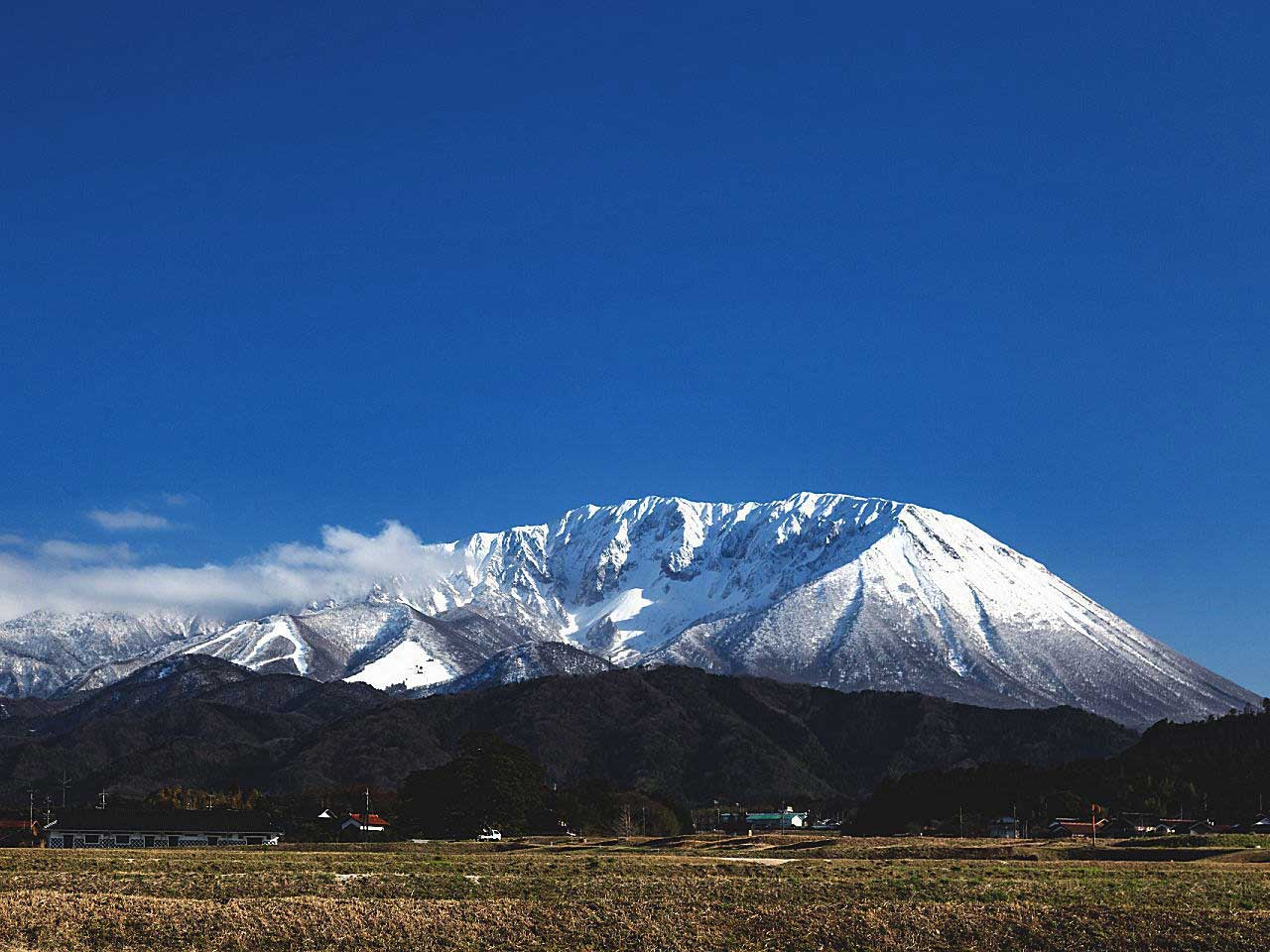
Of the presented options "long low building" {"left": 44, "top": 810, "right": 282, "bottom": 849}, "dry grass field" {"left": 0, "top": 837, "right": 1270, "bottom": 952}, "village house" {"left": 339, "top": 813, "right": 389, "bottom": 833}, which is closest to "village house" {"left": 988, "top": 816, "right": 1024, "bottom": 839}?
"village house" {"left": 339, "top": 813, "right": 389, "bottom": 833}

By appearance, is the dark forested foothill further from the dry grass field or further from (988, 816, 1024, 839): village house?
the dry grass field

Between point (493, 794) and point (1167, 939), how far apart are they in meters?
94.4

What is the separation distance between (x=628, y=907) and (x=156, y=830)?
98.6m

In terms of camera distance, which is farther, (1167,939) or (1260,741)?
(1260,741)

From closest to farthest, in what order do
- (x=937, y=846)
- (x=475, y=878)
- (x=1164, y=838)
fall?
(x=475, y=878), (x=937, y=846), (x=1164, y=838)

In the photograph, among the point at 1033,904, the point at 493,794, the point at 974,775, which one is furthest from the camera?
the point at 974,775

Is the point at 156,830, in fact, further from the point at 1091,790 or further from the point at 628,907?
the point at 628,907

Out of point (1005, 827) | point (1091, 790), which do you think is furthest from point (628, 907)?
point (1091, 790)

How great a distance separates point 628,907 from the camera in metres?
40.5

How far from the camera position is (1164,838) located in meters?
95.2

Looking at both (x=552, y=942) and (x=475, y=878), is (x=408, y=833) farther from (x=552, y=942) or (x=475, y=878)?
(x=552, y=942)

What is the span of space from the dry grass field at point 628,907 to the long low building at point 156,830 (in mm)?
70228

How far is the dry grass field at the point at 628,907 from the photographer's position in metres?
36.1

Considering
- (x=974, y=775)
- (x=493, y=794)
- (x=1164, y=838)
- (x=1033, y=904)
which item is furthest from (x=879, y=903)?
(x=974, y=775)
